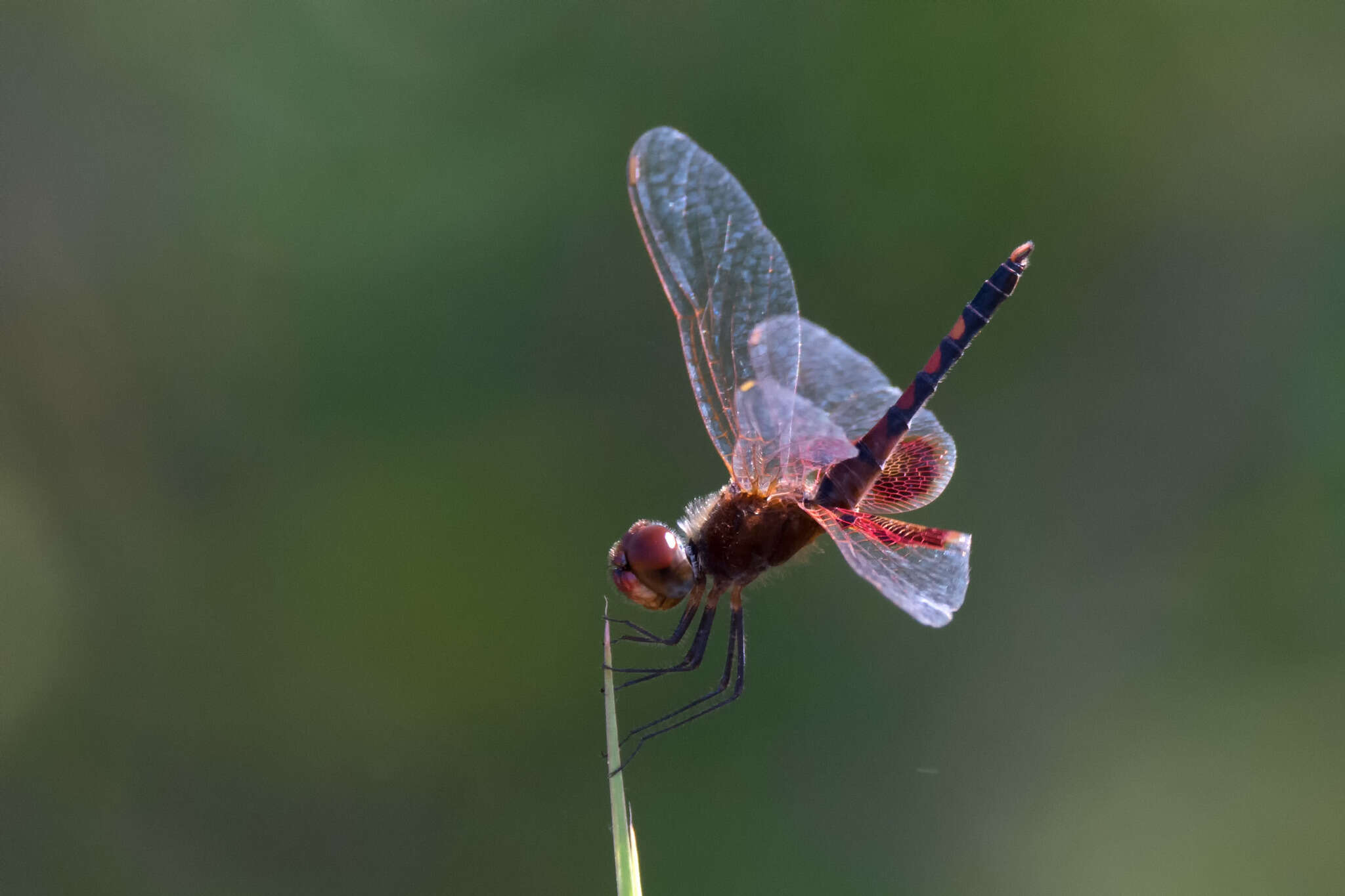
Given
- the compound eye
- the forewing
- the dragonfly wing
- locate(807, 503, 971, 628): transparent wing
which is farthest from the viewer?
the dragonfly wing

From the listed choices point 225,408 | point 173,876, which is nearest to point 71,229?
point 225,408

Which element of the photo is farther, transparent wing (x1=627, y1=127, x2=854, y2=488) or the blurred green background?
the blurred green background

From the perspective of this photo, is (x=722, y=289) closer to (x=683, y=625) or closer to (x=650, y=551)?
(x=650, y=551)

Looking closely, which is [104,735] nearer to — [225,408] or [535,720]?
[225,408]

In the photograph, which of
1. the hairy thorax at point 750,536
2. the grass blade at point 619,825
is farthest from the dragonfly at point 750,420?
the grass blade at point 619,825

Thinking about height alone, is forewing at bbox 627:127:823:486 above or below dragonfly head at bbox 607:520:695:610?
above

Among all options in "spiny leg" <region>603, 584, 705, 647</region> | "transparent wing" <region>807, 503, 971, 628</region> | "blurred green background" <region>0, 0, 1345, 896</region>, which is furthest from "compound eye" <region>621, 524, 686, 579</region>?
"blurred green background" <region>0, 0, 1345, 896</region>

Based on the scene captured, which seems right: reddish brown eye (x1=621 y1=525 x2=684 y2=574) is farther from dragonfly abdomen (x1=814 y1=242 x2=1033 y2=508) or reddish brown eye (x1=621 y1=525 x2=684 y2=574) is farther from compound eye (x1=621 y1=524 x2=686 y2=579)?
dragonfly abdomen (x1=814 y1=242 x2=1033 y2=508)

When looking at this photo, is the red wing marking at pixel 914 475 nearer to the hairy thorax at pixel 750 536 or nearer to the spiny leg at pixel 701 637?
the hairy thorax at pixel 750 536
